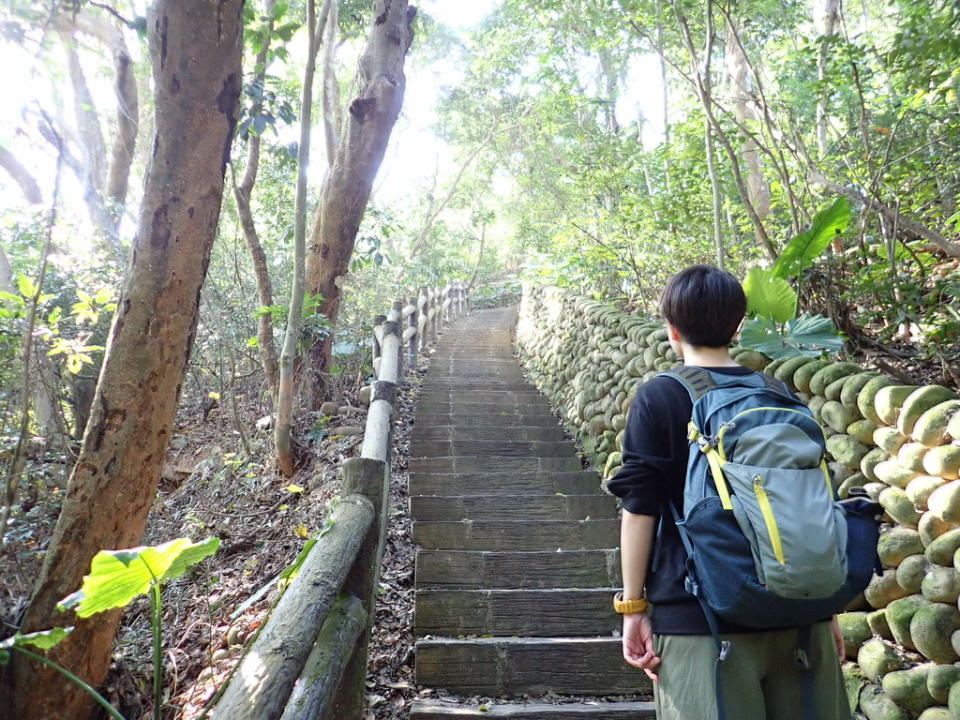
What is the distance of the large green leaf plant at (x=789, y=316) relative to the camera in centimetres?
325

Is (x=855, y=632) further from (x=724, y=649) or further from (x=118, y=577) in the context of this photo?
(x=118, y=577)

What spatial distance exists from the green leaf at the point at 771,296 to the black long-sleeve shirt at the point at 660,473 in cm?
216

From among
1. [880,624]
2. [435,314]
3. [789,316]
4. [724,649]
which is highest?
[435,314]

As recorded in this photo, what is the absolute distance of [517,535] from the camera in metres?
4.01

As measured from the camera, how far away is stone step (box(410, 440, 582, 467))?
5.27 m

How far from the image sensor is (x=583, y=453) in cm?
534

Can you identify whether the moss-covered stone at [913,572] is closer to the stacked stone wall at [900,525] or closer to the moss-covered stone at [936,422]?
the stacked stone wall at [900,525]

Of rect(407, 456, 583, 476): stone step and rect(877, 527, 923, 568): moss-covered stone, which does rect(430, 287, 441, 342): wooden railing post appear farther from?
rect(877, 527, 923, 568): moss-covered stone

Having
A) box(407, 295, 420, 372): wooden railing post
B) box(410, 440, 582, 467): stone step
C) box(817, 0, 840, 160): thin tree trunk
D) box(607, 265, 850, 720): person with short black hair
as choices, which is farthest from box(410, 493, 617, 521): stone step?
box(407, 295, 420, 372): wooden railing post

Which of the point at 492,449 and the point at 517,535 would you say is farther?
the point at 492,449

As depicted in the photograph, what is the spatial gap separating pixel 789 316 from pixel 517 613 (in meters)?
2.04

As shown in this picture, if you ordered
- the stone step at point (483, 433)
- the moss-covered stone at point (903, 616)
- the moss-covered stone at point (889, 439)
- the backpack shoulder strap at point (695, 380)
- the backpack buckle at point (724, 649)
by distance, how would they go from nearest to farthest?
the backpack buckle at point (724, 649) → the backpack shoulder strap at point (695, 380) → the moss-covered stone at point (903, 616) → the moss-covered stone at point (889, 439) → the stone step at point (483, 433)

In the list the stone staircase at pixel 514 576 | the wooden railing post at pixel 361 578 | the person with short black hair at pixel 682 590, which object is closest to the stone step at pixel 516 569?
the stone staircase at pixel 514 576

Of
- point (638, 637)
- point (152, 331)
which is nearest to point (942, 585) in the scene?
point (638, 637)
